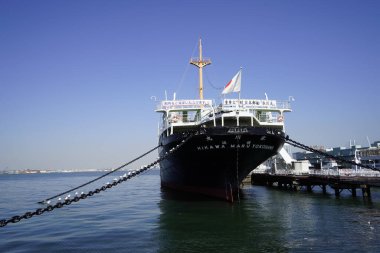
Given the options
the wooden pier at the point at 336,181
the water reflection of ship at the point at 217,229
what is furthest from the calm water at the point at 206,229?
the wooden pier at the point at 336,181

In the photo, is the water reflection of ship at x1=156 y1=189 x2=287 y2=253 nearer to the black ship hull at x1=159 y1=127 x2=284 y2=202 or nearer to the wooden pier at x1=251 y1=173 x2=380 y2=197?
the black ship hull at x1=159 y1=127 x2=284 y2=202

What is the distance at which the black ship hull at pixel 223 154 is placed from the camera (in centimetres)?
2533

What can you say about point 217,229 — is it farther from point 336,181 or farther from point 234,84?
point 336,181

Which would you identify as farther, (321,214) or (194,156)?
(194,156)

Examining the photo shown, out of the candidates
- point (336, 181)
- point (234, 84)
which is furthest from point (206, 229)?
point (336, 181)

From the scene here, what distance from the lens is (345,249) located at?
47.2 ft

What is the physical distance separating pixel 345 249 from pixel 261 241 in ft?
12.5

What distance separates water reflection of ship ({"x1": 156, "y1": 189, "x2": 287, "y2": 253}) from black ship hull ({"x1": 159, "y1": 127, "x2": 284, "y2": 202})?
5.41 ft

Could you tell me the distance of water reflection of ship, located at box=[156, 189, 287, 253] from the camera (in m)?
15.5

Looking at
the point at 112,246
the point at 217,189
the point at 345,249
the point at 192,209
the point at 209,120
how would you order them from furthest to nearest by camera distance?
1. the point at 209,120
2. the point at 217,189
3. the point at 192,209
4. the point at 112,246
5. the point at 345,249

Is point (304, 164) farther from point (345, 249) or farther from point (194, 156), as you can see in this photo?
point (345, 249)

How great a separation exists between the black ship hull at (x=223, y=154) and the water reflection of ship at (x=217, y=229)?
1.65 m

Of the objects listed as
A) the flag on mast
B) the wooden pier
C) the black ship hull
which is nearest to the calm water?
the black ship hull

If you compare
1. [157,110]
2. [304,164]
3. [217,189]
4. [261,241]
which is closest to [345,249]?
[261,241]
